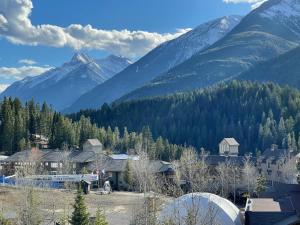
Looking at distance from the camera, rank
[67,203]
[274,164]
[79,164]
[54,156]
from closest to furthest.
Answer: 1. [67,203]
2. [54,156]
3. [79,164]
4. [274,164]

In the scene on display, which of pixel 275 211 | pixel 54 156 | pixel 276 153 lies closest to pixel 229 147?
pixel 276 153

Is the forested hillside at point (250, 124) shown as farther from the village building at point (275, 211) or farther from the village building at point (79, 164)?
the village building at point (275, 211)

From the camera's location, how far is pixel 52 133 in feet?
407

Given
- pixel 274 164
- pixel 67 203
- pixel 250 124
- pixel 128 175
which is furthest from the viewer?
pixel 250 124

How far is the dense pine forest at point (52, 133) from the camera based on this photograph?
367ft

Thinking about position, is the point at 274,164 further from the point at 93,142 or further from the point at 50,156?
the point at 50,156

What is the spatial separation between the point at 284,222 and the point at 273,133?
125 m

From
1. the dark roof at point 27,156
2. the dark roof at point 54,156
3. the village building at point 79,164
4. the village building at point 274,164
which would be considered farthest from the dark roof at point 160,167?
the dark roof at point 27,156

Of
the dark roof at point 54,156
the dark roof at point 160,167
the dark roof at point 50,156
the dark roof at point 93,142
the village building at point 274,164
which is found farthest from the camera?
the dark roof at point 93,142

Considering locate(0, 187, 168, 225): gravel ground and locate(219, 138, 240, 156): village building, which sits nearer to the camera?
locate(0, 187, 168, 225): gravel ground

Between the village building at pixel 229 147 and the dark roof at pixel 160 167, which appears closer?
the dark roof at pixel 160 167

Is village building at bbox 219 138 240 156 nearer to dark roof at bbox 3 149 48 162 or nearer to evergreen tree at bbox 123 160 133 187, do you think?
evergreen tree at bbox 123 160 133 187

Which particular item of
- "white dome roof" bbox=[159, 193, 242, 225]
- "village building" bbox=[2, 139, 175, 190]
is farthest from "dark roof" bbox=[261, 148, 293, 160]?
"white dome roof" bbox=[159, 193, 242, 225]

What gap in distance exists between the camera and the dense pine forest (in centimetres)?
11188
